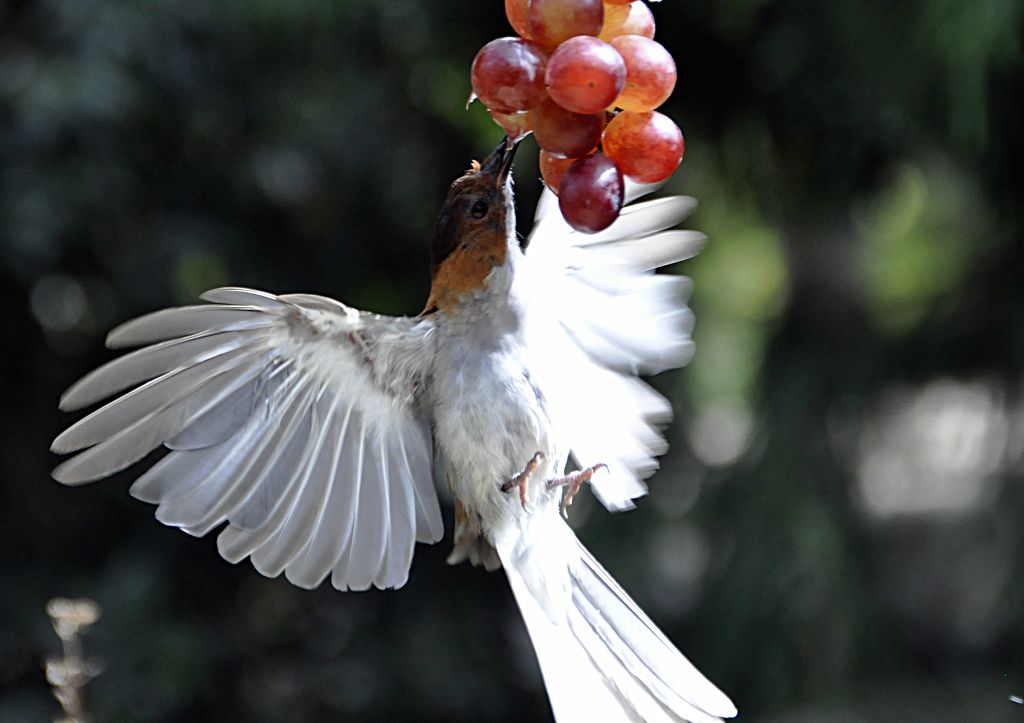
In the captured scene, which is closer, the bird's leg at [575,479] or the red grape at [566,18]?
the red grape at [566,18]

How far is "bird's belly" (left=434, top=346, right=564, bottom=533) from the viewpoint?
1.72 metres

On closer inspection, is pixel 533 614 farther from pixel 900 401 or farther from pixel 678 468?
pixel 900 401

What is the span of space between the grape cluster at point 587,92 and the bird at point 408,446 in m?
0.33

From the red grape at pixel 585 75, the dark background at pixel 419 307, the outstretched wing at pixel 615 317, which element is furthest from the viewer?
the dark background at pixel 419 307

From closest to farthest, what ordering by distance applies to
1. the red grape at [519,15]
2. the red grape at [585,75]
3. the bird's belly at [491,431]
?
the red grape at [585,75] → the red grape at [519,15] → the bird's belly at [491,431]

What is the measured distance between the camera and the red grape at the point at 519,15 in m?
1.21

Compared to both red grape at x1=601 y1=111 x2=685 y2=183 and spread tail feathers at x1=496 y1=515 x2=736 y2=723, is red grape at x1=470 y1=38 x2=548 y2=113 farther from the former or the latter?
spread tail feathers at x1=496 y1=515 x2=736 y2=723

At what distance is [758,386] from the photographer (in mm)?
2941

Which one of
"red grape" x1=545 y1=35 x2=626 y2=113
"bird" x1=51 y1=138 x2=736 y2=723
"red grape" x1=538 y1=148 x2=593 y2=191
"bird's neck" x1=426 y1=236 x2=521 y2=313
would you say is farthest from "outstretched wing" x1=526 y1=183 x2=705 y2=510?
"red grape" x1=545 y1=35 x2=626 y2=113

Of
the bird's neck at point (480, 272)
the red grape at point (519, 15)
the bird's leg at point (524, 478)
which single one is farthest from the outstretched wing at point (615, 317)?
the red grape at point (519, 15)

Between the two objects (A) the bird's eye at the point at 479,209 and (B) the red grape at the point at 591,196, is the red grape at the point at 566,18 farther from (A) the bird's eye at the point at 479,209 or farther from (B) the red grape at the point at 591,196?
(A) the bird's eye at the point at 479,209

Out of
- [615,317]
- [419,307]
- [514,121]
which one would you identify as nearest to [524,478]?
[615,317]

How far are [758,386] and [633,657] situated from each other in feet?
4.33

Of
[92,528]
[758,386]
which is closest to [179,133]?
[92,528]
